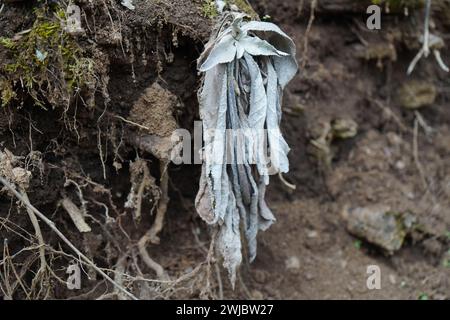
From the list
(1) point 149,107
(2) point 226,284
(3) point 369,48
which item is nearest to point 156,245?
(2) point 226,284

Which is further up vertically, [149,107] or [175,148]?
[149,107]

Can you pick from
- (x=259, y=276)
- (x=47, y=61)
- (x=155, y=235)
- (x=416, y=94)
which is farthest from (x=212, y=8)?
(x=416, y=94)

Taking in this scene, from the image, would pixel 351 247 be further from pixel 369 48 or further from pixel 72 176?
pixel 72 176

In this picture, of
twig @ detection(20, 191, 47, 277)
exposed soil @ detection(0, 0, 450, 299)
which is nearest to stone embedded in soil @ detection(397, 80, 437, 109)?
exposed soil @ detection(0, 0, 450, 299)

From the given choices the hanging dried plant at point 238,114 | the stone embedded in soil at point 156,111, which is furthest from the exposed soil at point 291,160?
the hanging dried plant at point 238,114

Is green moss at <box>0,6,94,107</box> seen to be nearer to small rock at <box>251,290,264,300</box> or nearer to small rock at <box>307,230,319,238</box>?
small rock at <box>251,290,264,300</box>

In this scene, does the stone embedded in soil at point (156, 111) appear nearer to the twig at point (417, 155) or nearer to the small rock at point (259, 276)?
the small rock at point (259, 276)

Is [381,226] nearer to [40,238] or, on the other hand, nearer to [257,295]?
[257,295]
